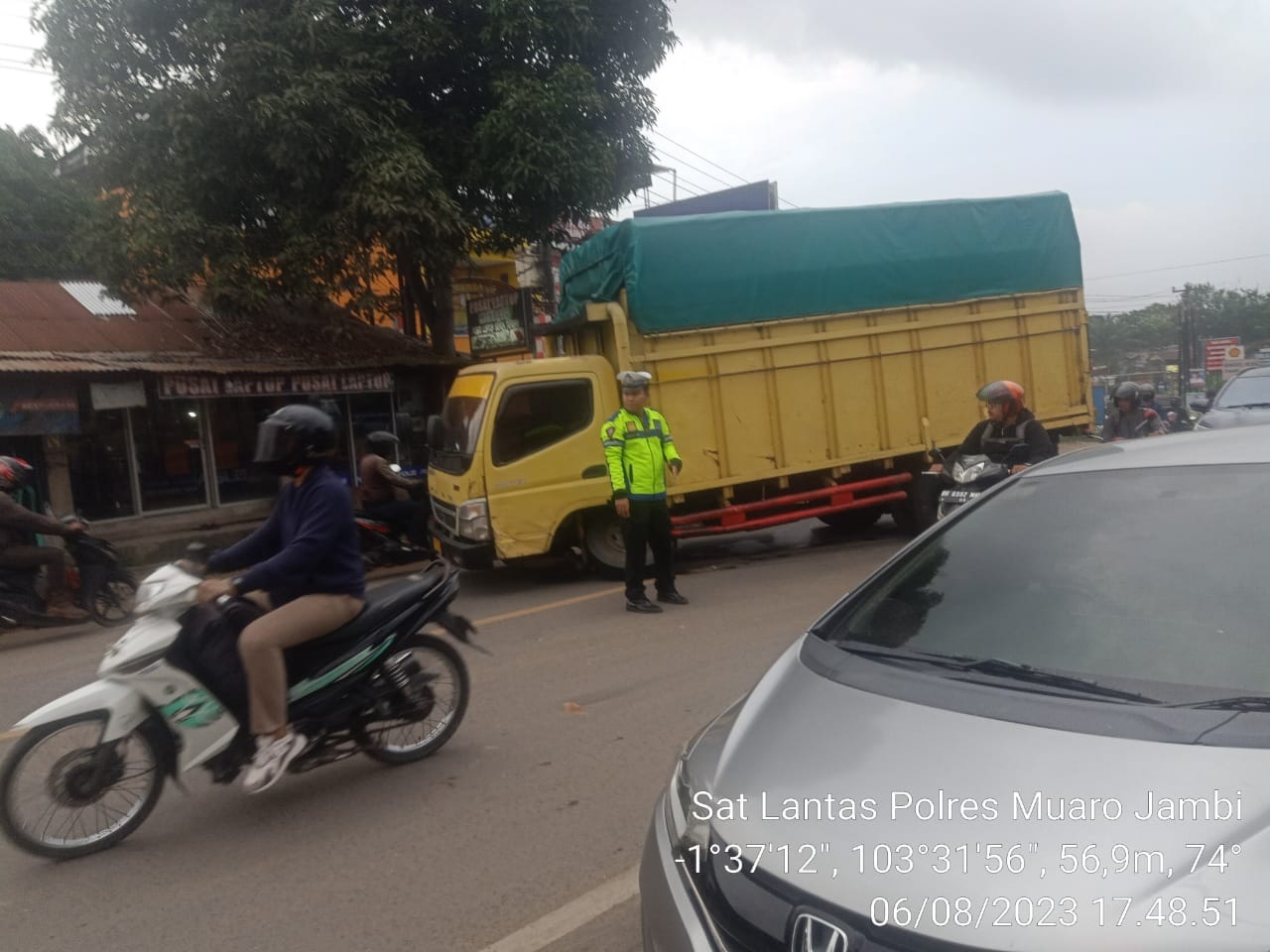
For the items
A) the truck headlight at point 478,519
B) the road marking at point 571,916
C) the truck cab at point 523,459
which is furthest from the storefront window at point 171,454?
the road marking at point 571,916

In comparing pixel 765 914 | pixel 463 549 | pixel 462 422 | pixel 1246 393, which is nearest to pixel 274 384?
pixel 462 422

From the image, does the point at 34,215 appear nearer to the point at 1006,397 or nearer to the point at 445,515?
the point at 445,515

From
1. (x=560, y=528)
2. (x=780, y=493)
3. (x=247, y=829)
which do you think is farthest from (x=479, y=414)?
(x=247, y=829)

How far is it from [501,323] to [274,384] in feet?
11.0

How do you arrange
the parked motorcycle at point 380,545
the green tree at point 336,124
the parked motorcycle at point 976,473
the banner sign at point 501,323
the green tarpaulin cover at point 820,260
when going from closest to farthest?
the parked motorcycle at point 976,473
the green tarpaulin cover at point 820,260
the parked motorcycle at point 380,545
the green tree at point 336,124
the banner sign at point 501,323

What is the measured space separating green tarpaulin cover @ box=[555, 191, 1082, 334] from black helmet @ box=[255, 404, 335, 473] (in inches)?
206

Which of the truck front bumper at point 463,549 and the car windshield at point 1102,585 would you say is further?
the truck front bumper at point 463,549

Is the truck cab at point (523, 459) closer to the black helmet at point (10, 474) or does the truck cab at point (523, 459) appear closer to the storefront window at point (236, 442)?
the black helmet at point (10, 474)

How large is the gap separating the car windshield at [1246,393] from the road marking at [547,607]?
758 centimetres

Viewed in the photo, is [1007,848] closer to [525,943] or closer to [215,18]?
[525,943]

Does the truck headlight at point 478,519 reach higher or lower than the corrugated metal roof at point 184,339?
lower

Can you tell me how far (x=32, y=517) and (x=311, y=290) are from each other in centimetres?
534

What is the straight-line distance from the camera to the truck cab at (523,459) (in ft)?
28.6

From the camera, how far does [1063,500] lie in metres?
3.07
